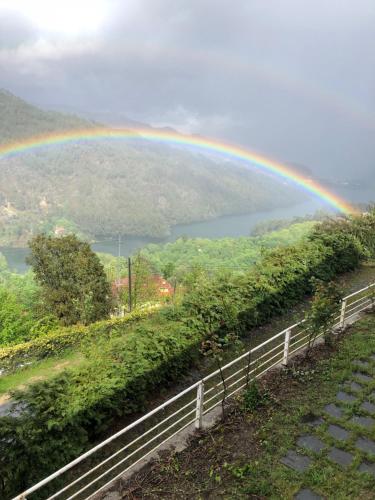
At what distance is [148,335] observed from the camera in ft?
20.5

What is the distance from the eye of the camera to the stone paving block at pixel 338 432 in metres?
4.13

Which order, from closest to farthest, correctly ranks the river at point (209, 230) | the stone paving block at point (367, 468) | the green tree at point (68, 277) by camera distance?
the stone paving block at point (367, 468), the green tree at point (68, 277), the river at point (209, 230)

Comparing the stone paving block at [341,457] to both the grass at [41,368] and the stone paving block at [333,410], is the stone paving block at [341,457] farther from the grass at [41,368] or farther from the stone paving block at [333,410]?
the grass at [41,368]

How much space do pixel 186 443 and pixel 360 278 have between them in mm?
8742

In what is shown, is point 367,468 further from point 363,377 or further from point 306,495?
point 363,377

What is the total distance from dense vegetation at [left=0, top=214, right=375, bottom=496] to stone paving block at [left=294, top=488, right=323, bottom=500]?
202 cm

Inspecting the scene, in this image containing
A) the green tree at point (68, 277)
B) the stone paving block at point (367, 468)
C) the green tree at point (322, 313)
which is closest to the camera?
the stone paving block at point (367, 468)

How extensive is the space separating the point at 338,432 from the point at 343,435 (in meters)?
0.06

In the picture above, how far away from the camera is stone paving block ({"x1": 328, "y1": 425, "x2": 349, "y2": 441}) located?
413 cm

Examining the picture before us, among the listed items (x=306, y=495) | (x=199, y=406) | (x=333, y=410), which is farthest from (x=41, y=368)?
(x=306, y=495)

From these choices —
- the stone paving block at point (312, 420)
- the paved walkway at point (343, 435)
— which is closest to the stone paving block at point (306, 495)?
the paved walkway at point (343, 435)

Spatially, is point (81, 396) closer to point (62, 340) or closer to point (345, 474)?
point (345, 474)

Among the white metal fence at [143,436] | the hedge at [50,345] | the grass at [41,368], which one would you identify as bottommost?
the grass at [41,368]

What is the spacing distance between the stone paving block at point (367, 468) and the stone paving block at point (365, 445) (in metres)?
0.17
